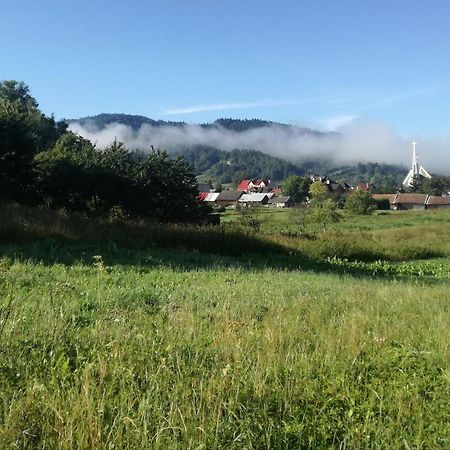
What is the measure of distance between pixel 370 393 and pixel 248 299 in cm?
336

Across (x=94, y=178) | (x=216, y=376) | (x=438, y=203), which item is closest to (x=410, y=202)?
(x=438, y=203)

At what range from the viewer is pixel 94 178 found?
28000 mm

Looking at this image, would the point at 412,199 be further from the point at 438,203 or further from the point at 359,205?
the point at 359,205

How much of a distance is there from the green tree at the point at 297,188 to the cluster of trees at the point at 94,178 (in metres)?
93.5

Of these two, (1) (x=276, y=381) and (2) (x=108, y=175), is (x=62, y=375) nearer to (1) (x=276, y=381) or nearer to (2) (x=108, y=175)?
(1) (x=276, y=381)

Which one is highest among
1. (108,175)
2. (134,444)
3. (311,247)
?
(108,175)

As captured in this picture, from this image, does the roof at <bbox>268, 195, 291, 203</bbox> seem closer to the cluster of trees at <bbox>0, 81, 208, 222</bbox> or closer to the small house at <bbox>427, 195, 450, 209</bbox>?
the small house at <bbox>427, 195, 450, 209</bbox>

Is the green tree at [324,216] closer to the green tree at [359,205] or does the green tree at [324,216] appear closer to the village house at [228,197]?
the green tree at [359,205]

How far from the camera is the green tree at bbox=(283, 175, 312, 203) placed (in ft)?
429

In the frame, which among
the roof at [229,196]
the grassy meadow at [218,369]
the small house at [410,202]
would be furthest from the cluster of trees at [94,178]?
the roof at [229,196]

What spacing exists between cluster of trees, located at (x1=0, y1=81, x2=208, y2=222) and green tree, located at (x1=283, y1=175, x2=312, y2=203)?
93.5m

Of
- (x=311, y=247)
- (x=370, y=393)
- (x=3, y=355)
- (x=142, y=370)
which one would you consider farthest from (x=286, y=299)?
(x=311, y=247)

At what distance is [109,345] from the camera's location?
4016 millimetres

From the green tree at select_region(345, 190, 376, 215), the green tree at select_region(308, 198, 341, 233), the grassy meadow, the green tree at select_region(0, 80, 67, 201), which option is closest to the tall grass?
the grassy meadow
